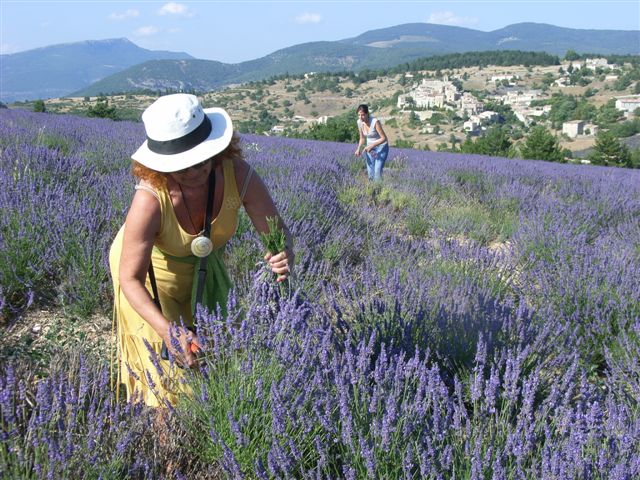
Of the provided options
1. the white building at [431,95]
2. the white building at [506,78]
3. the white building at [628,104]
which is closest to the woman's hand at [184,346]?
the white building at [628,104]

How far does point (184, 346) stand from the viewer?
150 centimetres

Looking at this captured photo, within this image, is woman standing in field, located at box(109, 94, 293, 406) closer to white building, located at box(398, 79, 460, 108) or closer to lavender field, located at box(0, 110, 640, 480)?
lavender field, located at box(0, 110, 640, 480)

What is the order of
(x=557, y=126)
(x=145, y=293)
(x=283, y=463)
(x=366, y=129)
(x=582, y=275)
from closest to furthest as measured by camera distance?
(x=283, y=463)
(x=145, y=293)
(x=582, y=275)
(x=366, y=129)
(x=557, y=126)

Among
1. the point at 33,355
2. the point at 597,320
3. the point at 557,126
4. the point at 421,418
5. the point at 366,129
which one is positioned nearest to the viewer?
the point at 421,418

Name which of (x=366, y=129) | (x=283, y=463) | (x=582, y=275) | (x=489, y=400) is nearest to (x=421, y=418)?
(x=489, y=400)

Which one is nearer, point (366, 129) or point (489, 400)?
point (489, 400)

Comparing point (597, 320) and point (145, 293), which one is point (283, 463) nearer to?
point (145, 293)

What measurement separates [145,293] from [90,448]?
1.73 feet

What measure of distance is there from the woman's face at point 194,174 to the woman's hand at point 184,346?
50 cm

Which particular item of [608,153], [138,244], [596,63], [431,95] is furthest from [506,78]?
[138,244]

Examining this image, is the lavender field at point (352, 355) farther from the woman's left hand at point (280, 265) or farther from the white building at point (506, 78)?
the white building at point (506, 78)

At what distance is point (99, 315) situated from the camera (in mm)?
2547

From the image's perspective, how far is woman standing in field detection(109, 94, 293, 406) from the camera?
64.9 inches

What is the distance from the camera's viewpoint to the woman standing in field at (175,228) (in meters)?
1.65
